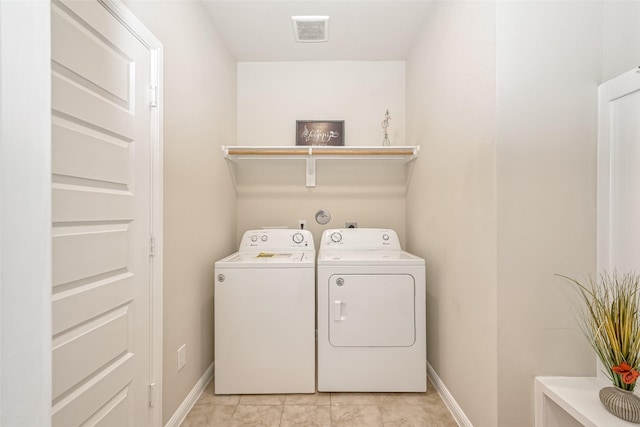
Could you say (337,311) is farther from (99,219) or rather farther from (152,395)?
(99,219)

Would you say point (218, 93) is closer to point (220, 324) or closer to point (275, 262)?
point (275, 262)

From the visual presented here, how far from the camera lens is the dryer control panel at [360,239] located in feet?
8.17

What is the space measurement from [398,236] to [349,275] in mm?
987

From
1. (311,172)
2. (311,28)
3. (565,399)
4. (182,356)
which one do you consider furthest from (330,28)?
(565,399)

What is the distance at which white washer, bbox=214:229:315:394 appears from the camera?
1914 mm

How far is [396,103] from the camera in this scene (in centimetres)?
279

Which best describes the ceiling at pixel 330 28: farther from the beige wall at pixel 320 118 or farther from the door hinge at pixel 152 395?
the door hinge at pixel 152 395

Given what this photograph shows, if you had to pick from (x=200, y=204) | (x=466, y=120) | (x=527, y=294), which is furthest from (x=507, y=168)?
(x=200, y=204)

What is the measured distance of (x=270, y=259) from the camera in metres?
2.04

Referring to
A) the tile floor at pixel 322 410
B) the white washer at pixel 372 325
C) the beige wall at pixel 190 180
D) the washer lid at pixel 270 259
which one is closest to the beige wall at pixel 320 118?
the beige wall at pixel 190 180

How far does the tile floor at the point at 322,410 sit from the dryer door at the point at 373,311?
1.10 feet

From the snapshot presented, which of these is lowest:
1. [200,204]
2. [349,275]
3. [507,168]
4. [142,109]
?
[349,275]

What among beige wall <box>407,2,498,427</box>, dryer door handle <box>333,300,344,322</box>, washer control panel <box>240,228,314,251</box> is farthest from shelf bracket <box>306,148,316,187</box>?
dryer door handle <box>333,300,344,322</box>

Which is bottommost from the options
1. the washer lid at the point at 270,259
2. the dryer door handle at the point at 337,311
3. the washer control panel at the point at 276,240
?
Result: the dryer door handle at the point at 337,311
